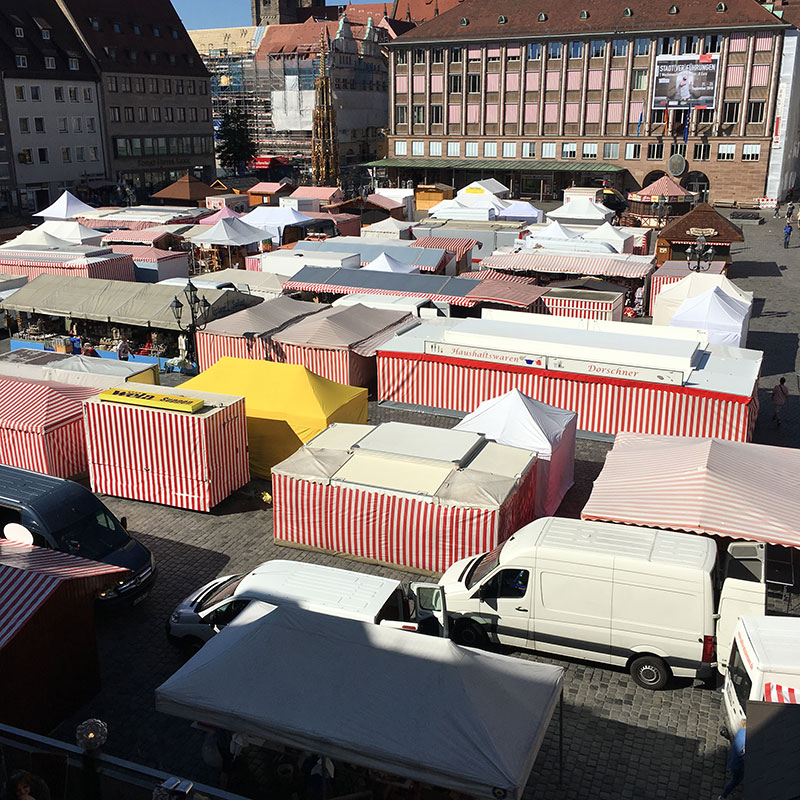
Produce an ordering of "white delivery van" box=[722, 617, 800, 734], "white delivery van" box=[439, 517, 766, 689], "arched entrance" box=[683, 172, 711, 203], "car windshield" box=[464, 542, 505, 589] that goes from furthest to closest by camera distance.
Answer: "arched entrance" box=[683, 172, 711, 203] → "car windshield" box=[464, 542, 505, 589] → "white delivery van" box=[439, 517, 766, 689] → "white delivery van" box=[722, 617, 800, 734]

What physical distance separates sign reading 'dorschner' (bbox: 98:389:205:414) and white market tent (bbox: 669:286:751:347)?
45.1ft

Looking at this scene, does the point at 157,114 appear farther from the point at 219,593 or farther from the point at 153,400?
the point at 219,593

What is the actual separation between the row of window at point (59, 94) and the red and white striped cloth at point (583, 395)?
52.6 metres

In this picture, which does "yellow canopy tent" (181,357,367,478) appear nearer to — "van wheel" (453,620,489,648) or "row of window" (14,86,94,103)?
"van wheel" (453,620,489,648)

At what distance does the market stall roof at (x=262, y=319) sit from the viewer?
21.7 meters

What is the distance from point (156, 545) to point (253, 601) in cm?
455

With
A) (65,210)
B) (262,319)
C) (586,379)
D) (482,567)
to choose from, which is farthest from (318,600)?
(65,210)

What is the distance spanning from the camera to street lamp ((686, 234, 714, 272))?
95.5 ft

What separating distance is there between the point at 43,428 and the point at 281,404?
438 cm

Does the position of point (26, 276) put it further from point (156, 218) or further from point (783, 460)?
point (783, 460)

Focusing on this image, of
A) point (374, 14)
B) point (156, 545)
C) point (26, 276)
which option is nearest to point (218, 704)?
point (156, 545)

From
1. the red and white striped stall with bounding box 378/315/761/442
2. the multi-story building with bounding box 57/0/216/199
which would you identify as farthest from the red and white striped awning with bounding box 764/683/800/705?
the multi-story building with bounding box 57/0/216/199

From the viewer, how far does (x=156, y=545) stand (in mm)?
14047

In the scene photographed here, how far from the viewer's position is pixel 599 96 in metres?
68.2
